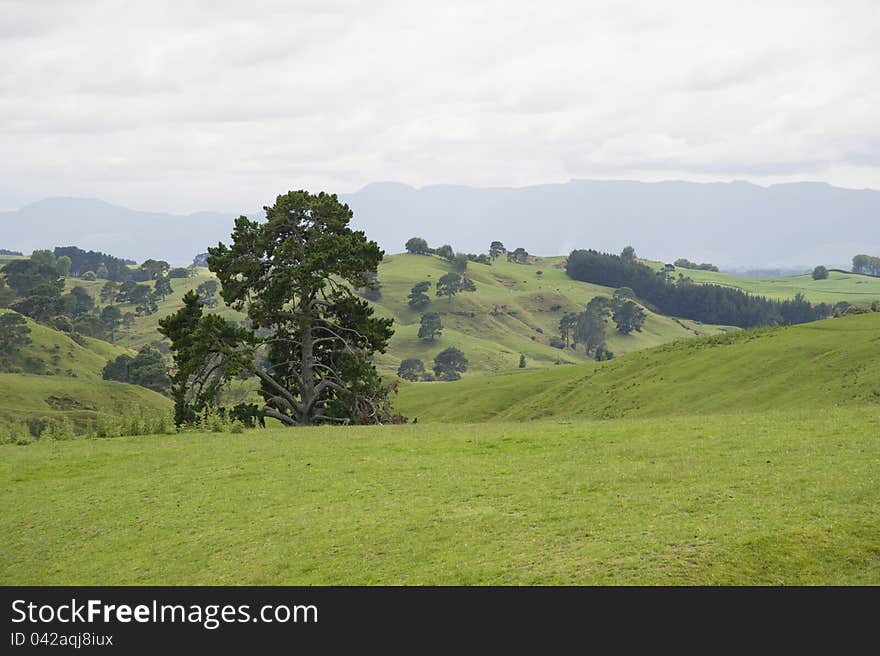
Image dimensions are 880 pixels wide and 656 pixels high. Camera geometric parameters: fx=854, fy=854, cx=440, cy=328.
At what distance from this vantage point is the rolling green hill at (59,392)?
270ft

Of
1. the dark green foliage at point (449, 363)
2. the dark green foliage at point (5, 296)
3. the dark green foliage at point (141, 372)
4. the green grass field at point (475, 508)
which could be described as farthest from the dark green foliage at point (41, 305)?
the green grass field at point (475, 508)

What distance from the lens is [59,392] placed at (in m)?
93.9

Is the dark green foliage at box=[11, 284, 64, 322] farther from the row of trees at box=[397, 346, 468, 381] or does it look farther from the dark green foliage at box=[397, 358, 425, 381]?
the row of trees at box=[397, 346, 468, 381]

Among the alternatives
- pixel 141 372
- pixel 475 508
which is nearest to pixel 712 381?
pixel 475 508

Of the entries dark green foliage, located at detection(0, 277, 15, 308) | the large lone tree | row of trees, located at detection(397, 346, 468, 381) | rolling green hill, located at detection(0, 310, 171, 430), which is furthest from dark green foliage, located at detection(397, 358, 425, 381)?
the large lone tree

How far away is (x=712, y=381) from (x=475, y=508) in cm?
3416

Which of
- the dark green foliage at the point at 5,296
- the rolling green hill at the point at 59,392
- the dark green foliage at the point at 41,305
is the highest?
the dark green foliage at the point at 5,296

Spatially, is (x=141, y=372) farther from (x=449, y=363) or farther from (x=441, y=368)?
(x=449, y=363)

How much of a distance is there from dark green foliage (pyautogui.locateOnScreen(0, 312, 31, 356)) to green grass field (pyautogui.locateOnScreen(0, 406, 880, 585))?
350ft

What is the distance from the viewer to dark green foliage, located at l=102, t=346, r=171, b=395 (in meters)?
129

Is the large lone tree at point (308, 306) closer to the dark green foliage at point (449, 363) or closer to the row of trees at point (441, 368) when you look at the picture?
the row of trees at point (441, 368)

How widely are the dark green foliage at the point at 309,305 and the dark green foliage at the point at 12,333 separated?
9353cm
